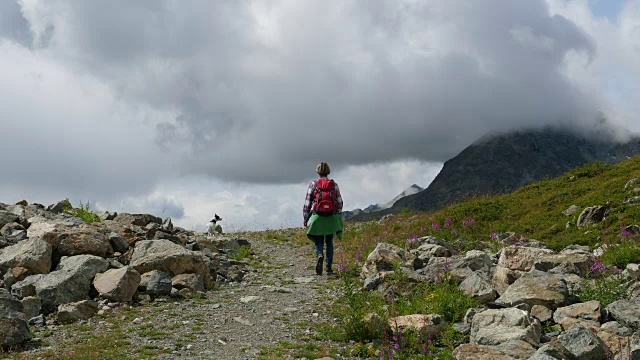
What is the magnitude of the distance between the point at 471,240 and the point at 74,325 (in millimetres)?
14376

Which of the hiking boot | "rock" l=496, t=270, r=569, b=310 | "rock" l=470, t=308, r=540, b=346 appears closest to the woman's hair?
the hiking boot

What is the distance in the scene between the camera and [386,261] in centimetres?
1380

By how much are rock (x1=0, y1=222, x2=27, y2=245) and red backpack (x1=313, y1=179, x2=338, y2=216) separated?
8.82 meters

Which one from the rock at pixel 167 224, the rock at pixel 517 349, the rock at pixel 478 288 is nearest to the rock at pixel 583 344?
the rock at pixel 517 349

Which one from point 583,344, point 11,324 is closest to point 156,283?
point 11,324

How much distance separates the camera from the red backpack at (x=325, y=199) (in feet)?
50.8

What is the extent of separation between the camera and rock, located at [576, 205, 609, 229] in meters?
18.9

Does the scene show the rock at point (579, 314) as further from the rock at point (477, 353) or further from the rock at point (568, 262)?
the rock at point (568, 262)

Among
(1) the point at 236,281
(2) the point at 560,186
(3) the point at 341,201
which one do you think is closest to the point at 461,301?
(3) the point at 341,201

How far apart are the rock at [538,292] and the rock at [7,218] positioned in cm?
1514

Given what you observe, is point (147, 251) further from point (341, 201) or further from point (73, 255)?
point (341, 201)

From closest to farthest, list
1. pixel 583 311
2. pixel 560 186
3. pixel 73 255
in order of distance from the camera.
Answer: pixel 583 311 → pixel 73 255 → pixel 560 186

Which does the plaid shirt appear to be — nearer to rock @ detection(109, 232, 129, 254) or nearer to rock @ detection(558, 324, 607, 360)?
rock @ detection(109, 232, 129, 254)

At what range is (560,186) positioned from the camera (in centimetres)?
2606
